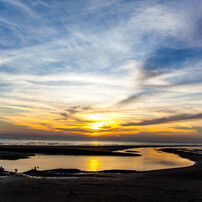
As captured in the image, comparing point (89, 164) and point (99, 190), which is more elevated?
point (99, 190)

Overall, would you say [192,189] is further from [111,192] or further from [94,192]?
[94,192]

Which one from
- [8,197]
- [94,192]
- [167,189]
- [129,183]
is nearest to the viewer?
[8,197]

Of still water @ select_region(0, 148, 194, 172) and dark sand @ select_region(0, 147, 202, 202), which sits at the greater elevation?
dark sand @ select_region(0, 147, 202, 202)

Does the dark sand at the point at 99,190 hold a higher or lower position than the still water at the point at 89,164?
higher

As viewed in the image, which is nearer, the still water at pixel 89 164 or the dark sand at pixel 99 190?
the dark sand at pixel 99 190

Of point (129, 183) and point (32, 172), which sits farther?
point (32, 172)

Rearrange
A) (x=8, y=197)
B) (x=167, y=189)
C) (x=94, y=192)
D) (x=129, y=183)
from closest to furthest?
(x=8, y=197), (x=94, y=192), (x=167, y=189), (x=129, y=183)

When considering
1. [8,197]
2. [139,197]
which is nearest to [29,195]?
[8,197]

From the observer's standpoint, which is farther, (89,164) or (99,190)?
(89,164)

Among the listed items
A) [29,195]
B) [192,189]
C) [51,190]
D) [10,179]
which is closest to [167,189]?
[192,189]

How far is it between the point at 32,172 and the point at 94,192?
12.1 meters

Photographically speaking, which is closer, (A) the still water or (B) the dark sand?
(B) the dark sand

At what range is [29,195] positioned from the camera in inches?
616

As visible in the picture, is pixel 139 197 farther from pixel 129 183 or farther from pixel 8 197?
pixel 8 197
